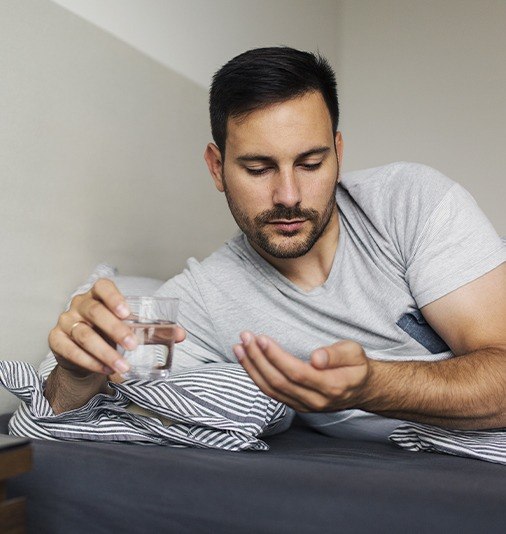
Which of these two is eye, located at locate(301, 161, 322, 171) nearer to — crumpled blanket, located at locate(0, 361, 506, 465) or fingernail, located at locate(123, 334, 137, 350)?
crumpled blanket, located at locate(0, 361, 506, 465)

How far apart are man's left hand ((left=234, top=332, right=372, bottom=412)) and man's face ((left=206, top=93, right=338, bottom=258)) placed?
0.54m

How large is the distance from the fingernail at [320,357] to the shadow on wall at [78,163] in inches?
36.3

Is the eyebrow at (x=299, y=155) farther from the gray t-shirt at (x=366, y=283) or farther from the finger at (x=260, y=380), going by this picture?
the finger at (x=260, y=380)

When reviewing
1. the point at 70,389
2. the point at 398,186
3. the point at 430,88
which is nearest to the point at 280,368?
the point at 70,389

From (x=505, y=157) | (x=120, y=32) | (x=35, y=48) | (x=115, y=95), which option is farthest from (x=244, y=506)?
(x=505, y=157)

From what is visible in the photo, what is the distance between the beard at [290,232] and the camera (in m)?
1.48

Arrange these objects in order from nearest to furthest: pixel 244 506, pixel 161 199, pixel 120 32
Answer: pixel 244 506
pixel 120 32
pixel 161 199

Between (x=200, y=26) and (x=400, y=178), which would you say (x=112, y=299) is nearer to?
(x=400, y=178)

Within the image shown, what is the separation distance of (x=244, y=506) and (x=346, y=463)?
0.23 metres

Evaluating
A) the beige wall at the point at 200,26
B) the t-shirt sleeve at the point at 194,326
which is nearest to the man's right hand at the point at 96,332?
the t-shirt sleeve at the point at 194,326

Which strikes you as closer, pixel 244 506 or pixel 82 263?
pixel 244 506

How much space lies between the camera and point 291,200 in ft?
4.75

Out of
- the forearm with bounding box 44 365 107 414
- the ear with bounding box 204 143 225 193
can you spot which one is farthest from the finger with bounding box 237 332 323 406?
the ear with bounding box 204 143 225 193

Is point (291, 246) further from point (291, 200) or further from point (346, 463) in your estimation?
point (346, 463)
